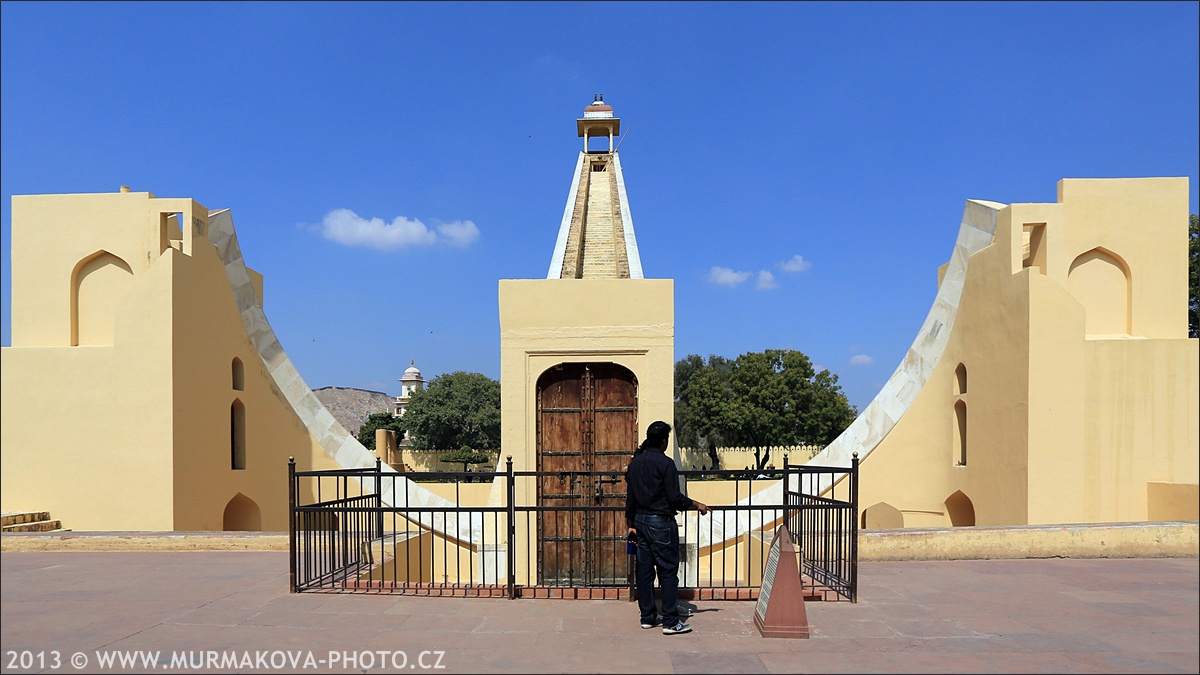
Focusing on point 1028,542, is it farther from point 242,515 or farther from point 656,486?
point 242,515

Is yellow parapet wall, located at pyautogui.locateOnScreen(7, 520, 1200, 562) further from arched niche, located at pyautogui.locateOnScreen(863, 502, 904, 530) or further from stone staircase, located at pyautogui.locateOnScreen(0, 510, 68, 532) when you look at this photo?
stone staircase, located at pyautogui.locateOnScreen(0, 510, 68, 532)

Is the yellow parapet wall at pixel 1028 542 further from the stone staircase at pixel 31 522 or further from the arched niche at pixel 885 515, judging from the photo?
the stone staircase at pixel 31 522

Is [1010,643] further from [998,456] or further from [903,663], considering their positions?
[998,456]

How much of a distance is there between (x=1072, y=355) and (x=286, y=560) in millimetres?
9646

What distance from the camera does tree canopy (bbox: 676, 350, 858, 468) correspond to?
108 feet

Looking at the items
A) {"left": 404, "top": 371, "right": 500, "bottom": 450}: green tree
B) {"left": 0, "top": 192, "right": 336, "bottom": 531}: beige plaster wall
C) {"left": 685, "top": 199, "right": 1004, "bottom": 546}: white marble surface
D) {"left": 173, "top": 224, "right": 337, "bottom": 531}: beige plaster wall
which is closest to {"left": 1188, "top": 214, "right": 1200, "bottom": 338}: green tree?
{"left": 685, "top": 199, "right": 1004, "bottom": 546}: white marble surface

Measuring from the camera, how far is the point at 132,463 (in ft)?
35.0

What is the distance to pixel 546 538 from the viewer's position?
8961 millimetres

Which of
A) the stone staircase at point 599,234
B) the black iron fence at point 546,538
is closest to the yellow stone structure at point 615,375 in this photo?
the black iron fence at point 546,538

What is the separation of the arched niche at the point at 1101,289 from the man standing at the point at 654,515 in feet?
27.9

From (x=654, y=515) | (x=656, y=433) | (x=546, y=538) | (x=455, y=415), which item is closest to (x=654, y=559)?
(x=654, y=515)

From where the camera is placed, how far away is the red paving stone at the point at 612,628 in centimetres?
428

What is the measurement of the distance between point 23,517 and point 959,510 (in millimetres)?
13353

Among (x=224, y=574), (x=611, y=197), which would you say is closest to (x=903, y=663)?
(x=224, y=574)
